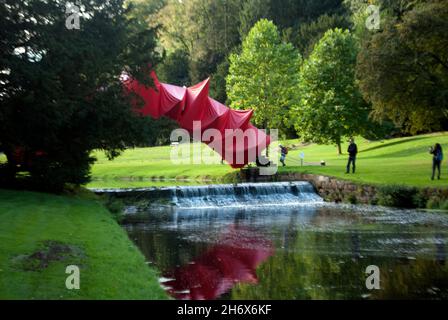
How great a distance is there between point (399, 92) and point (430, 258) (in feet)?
49.4

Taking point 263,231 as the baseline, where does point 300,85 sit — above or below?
above

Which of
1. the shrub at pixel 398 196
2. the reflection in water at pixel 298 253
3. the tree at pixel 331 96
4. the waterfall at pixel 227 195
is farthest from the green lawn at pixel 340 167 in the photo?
the reflection in water at pixel 298 253

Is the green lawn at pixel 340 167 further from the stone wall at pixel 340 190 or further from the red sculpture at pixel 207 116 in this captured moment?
the red sculpture at pixel 207 116

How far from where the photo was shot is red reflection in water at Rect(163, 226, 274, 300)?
1010 cm

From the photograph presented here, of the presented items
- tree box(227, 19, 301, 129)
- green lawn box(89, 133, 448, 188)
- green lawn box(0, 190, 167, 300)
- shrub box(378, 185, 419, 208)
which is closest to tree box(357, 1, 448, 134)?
green lawn box(89, 133, 448, 188)

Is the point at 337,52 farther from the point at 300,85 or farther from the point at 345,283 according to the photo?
the point at 345,283

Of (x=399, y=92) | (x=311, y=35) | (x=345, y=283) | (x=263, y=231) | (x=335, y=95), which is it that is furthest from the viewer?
(x=311, y=35)

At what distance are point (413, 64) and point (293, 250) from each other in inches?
639

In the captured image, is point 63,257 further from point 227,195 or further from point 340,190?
point 340,190

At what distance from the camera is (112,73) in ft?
67.3

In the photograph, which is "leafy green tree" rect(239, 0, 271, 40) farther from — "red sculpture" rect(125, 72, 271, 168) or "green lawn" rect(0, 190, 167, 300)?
"green lawn" rect(0, 190, 167, 300)

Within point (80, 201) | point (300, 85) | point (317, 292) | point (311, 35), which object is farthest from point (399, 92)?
point (311, 35)
